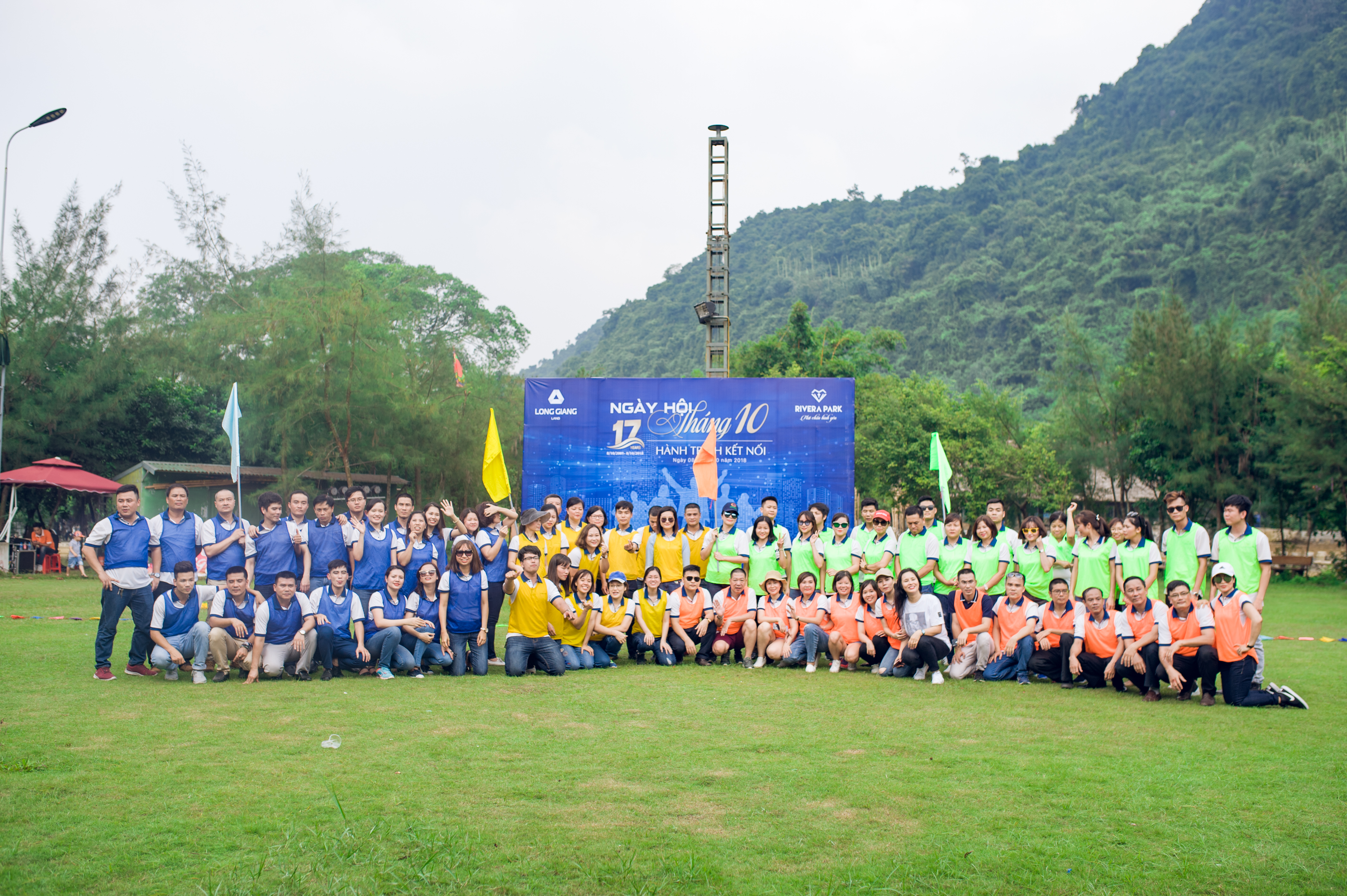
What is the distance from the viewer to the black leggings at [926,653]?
812 cm

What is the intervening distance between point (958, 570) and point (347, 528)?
5.28 meters

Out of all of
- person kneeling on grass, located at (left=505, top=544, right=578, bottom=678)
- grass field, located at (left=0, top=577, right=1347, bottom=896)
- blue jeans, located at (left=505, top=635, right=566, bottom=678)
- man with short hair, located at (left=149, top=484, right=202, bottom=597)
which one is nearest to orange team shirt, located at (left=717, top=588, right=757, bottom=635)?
person kneeling on grass, located at (left=505, top=544, right=578, bottom=678)

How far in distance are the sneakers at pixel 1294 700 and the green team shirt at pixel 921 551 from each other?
276 cm

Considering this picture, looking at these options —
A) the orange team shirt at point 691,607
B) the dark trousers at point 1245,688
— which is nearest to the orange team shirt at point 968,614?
the orange team shirt at point 691,607

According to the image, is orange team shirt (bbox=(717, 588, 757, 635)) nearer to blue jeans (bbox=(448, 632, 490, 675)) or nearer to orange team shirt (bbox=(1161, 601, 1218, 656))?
blue jeans (bbox=(448, 632, 490, 675))

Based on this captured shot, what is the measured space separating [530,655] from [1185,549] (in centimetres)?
528

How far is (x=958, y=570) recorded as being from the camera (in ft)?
28.7

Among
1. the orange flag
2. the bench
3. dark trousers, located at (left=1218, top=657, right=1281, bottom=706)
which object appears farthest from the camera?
the bench

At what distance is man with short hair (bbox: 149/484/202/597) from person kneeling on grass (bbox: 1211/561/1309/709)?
7691mm

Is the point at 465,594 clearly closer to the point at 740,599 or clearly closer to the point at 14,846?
the point at 740,599

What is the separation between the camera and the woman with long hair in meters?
8.13

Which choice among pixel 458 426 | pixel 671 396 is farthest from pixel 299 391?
pixel 671 396

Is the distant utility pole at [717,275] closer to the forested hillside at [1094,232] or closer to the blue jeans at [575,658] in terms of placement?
the blue jeans at [575,658]

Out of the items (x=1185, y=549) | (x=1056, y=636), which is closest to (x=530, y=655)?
(x=1056, y=636)
